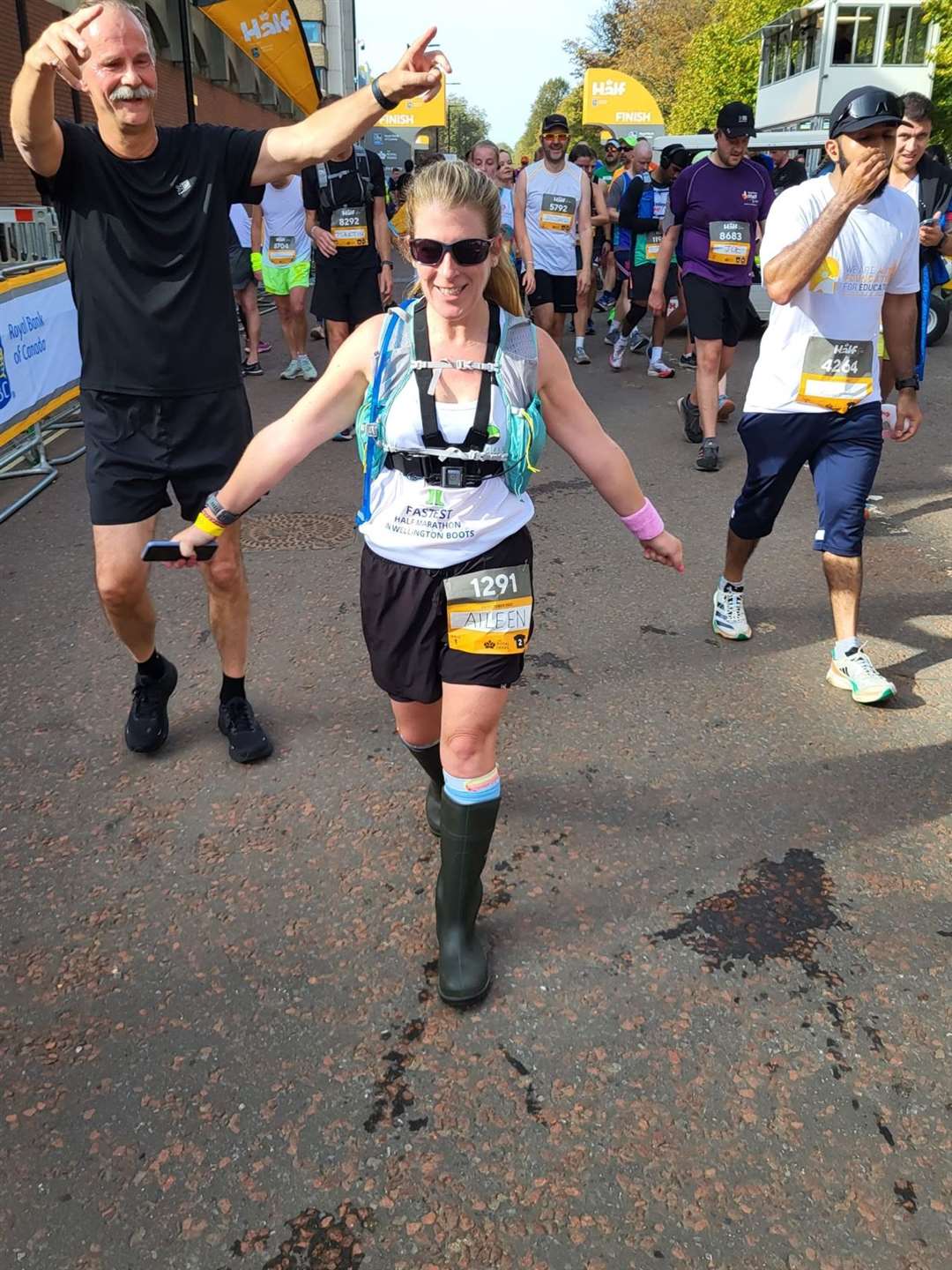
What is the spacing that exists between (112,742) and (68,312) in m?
5.31

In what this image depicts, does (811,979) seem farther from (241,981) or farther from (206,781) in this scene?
(206,781)

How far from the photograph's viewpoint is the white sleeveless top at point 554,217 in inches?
390

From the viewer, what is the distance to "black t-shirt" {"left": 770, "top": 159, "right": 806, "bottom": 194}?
11578 mm

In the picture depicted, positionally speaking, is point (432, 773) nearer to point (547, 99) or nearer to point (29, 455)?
point (29, 455)

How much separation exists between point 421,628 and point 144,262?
5.11ft

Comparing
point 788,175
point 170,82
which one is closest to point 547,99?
point 170,82

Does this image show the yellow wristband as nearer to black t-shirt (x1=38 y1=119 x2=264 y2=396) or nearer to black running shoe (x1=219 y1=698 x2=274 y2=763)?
black t-shirt (x1=38 y1=119 x2=264 y2=396)

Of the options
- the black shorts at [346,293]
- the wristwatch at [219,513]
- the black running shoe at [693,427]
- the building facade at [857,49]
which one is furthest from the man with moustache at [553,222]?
the building facade at [857,49]

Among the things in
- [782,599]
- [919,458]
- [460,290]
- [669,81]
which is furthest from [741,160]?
[669,81]

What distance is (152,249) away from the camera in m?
3.16

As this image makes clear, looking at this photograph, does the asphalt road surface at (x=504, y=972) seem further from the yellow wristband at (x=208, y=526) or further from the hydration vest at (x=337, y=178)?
the hydration vest at (x=337, y=178)

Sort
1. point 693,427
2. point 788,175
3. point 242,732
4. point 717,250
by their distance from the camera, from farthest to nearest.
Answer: point 788,175
point 693,427
point 717,250
point 242,732

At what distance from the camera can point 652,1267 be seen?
6.17 feet

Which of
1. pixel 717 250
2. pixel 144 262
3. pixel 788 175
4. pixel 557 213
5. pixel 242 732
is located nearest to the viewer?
pixel 144 262
